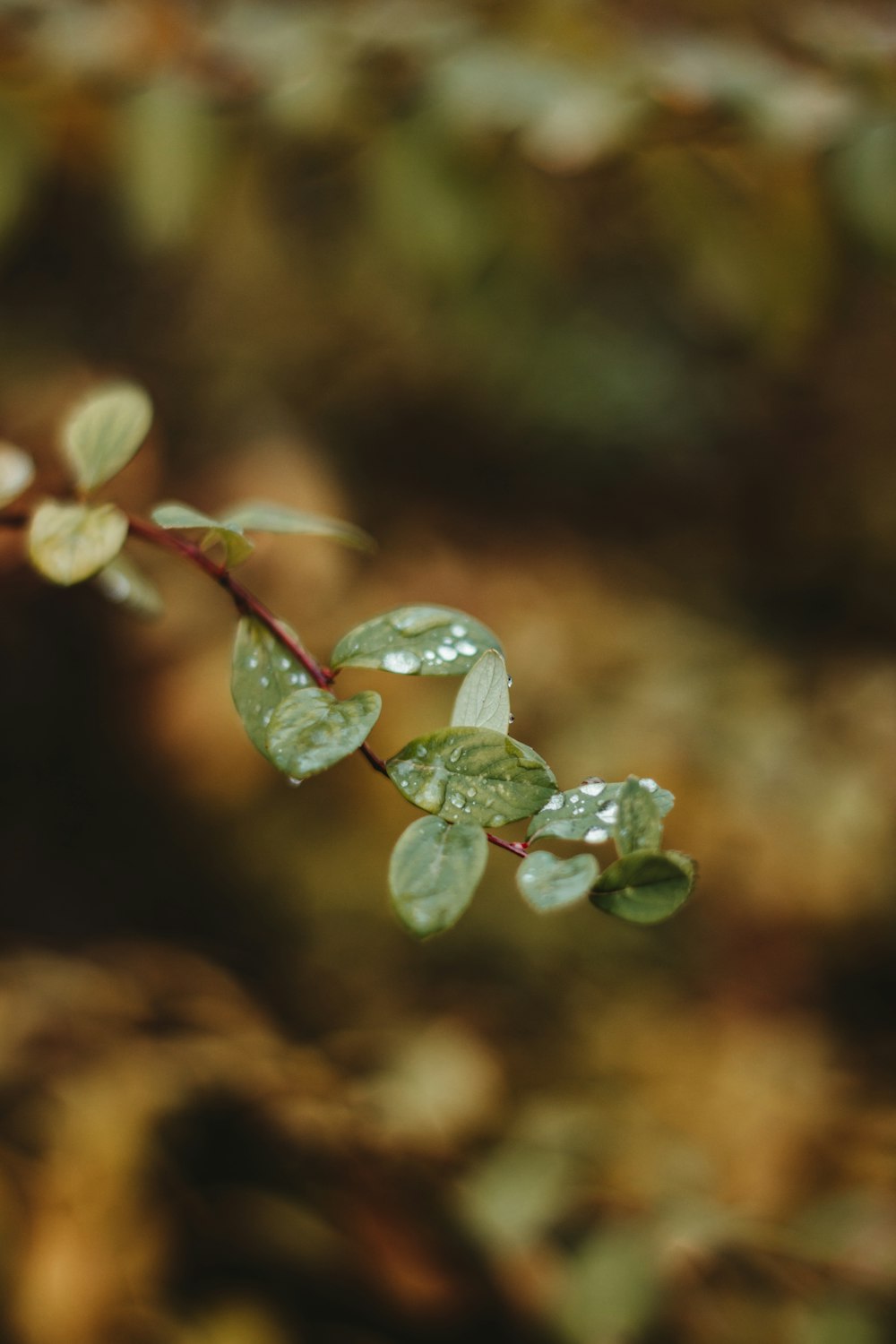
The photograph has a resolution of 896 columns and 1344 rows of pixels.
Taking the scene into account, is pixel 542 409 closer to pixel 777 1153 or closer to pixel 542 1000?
pixel 542 1000

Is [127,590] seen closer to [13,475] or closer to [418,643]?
[13,475]

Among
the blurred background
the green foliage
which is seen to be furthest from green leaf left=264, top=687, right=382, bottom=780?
the blurred background

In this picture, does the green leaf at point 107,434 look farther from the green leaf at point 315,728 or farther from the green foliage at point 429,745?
the green leaf at point 315,728

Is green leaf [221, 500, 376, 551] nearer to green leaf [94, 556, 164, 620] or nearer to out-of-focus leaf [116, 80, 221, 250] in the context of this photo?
green leaf [94, 556, 164, 620]

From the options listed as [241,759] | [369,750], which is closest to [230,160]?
[241,759]

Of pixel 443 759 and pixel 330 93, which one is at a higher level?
pixel 330 93

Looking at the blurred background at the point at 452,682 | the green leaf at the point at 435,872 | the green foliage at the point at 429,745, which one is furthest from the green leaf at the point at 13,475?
the green leaf at the point at 435,872

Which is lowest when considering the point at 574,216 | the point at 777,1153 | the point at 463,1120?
the point at 463,1120
